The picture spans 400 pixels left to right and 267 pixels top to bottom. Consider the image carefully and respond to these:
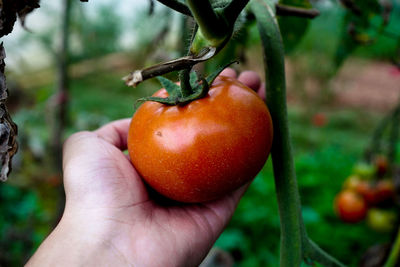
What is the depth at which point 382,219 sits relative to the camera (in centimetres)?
152

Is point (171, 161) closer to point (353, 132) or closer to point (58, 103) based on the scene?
point (58, 103)

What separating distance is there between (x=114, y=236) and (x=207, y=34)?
42 cm

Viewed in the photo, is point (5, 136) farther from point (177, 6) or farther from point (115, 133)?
point (115, 133)

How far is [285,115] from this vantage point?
2.19 feet

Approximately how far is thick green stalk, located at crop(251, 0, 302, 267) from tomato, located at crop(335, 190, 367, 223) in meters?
0.99

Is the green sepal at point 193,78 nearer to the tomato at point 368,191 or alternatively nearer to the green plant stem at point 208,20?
the green plant stem at point 208,20

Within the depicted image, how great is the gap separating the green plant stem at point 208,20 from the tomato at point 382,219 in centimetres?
133

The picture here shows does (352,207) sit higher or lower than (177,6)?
lower

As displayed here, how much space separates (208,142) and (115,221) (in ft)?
0.89

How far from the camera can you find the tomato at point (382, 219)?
4.91 ft

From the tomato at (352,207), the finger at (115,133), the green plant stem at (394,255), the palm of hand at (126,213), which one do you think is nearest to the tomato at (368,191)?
the tomato at (352,207)

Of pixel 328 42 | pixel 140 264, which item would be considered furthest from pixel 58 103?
pixel 328 42

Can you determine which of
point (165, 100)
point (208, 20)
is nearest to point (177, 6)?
point (208, 20)

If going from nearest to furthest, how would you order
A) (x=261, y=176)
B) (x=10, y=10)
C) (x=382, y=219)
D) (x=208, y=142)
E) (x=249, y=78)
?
(x=10, y=10)
(x=208, y=142)
(x=249, y=78)
(x=382, y=219)
(x=261, y=176)
